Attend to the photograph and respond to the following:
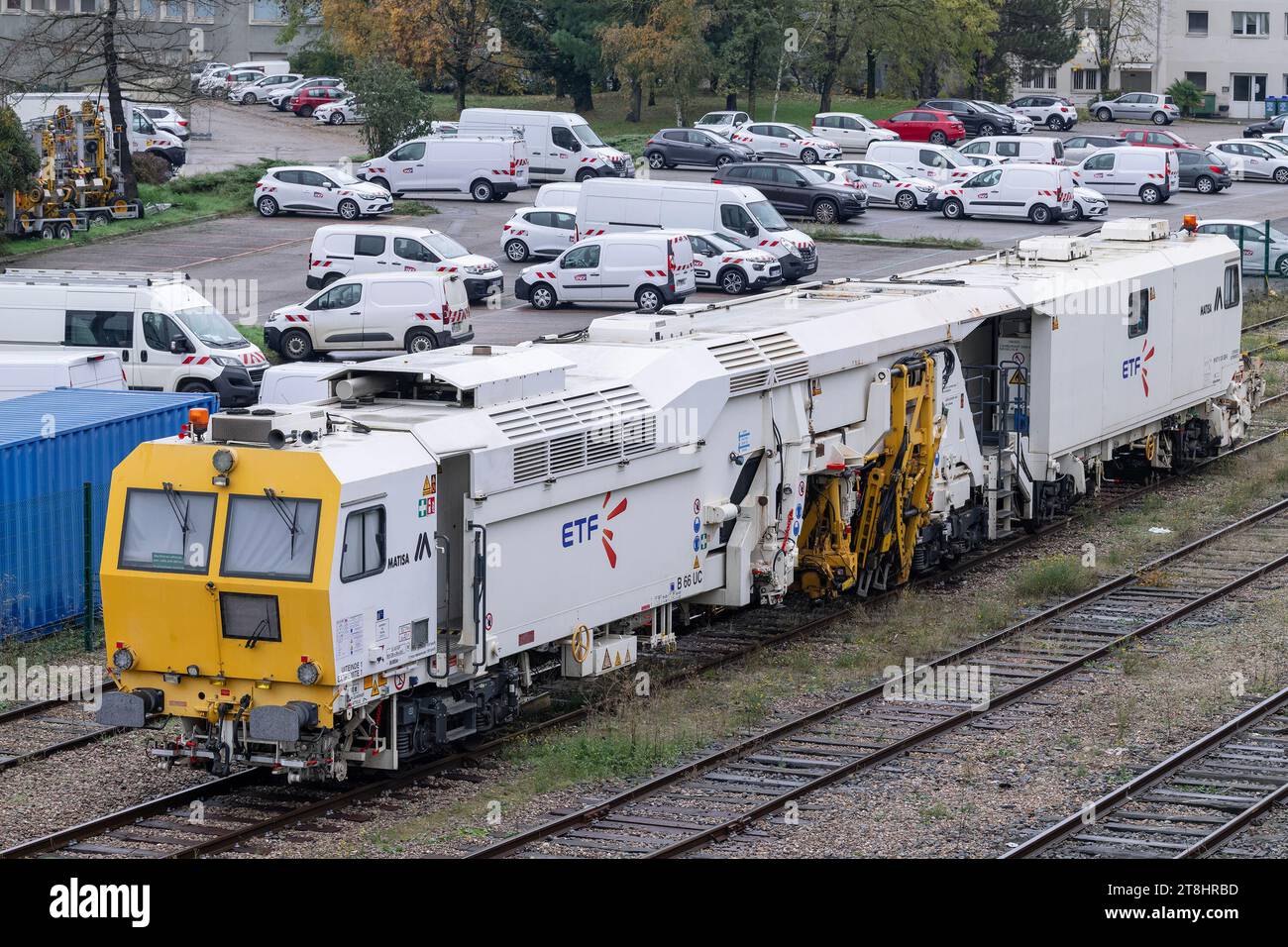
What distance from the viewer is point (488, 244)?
45.3 meters

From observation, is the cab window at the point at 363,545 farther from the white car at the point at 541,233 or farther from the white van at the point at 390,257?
the white car at the point at 541,233

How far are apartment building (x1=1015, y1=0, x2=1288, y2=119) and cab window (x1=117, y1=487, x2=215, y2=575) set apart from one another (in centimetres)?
7786

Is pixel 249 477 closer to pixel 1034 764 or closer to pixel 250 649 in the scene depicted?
pixel 250 649

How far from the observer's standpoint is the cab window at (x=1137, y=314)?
23.9 metres

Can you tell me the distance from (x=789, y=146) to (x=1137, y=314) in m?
36.0

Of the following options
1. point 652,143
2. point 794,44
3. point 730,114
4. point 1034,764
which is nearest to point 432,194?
point 652,143

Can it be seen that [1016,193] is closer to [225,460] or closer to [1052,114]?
[1052,114]

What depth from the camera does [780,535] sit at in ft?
58.2

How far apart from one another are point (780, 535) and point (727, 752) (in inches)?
125

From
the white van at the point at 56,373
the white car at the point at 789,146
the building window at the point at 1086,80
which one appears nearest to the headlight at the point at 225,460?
the white van at the point at 56,373

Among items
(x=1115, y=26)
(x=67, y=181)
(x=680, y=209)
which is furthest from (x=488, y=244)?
(x=1115, y=26)

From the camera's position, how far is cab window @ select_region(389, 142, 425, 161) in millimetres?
51500

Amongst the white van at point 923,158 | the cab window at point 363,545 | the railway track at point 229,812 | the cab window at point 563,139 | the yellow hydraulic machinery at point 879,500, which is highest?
the cab window at point 563,139

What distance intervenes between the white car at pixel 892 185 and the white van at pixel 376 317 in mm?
21013
